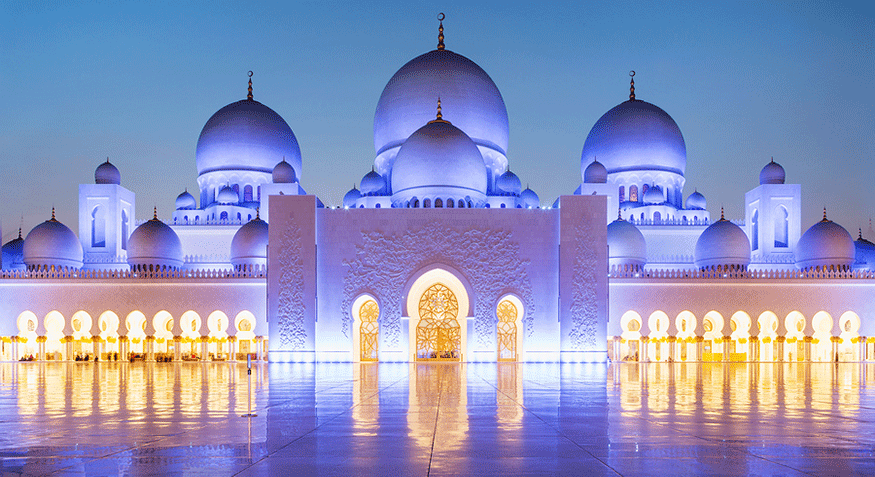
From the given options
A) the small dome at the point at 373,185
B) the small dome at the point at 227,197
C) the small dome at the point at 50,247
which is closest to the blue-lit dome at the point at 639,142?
the small dome at the point at 373,185

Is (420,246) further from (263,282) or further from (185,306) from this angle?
(185,306)

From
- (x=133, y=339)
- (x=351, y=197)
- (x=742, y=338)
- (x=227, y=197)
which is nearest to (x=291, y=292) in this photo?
(x=133, y=339)

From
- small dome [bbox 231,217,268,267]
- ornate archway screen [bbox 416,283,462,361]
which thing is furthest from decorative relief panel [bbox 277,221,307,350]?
small dome [bbox 231,217,268,267]

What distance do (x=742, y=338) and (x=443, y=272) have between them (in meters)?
8.37

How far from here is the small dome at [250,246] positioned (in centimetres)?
2202

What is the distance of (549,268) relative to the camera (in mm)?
18984

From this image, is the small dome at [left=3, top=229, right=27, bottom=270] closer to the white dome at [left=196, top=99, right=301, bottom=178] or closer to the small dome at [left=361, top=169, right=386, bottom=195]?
the white dome at [left=196, top=99, right=301, bottom=178]

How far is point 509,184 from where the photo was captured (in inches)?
914

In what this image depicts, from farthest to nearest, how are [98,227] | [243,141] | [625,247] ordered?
[243,141] < [98,227] < [625,247]

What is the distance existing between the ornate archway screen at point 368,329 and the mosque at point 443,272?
4 cm

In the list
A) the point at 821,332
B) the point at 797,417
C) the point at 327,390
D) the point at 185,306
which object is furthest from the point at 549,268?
the point at 797,417

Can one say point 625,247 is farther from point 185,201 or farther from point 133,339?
point 185,201

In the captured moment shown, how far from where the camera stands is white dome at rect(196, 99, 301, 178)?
1037 inches

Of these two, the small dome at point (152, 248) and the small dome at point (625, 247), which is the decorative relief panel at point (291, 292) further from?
the small dome at point (625, 247)
